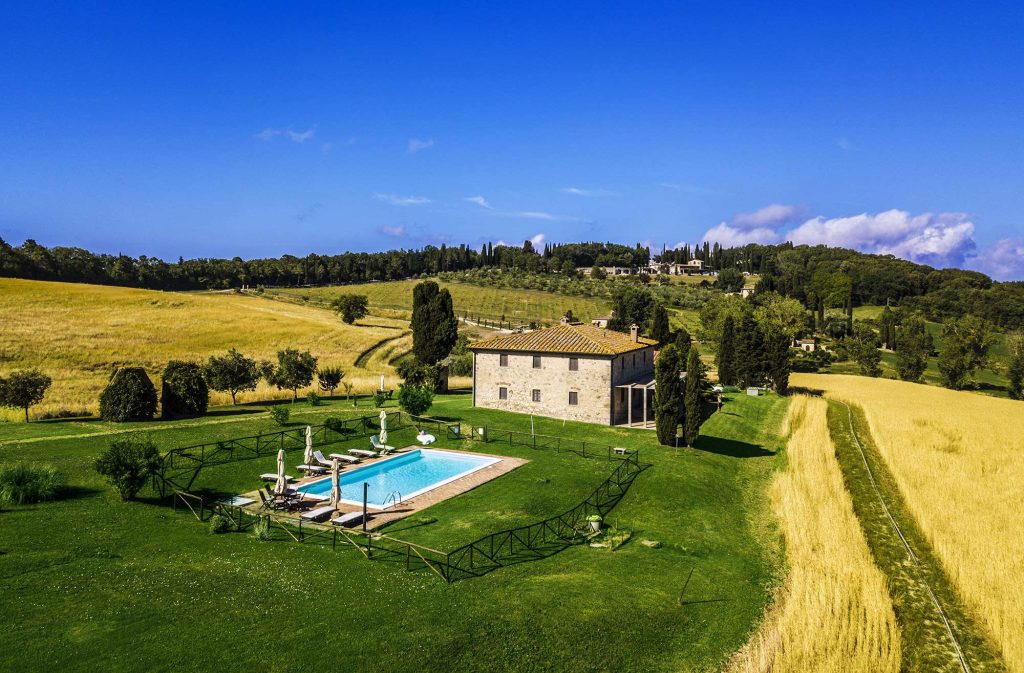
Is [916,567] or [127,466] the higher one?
[127,466]

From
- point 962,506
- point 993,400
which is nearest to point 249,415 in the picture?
point 962,506

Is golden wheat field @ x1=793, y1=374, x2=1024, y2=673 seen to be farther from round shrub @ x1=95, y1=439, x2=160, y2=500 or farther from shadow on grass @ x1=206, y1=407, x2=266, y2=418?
shadow on grass @ x1=206, y1=407, x2=266, y2=418

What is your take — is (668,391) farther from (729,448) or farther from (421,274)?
(421,274)

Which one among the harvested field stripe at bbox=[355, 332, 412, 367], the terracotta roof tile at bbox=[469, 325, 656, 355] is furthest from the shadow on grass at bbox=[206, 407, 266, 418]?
the harvested field stripe at bbox=[355, 332, 412, 367]

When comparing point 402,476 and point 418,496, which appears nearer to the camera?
point 418,496

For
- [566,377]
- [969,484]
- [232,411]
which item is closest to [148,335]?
[232,411]

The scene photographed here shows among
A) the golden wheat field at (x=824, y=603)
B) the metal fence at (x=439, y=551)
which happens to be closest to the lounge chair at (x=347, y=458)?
the metal fence at (x=439, y=551)

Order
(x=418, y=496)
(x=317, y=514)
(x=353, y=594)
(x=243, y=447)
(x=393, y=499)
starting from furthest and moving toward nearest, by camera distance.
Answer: (x=243, y=447), (x=418, y=496), (x=393, y=499), (x=317, y=514), (x=353, y=594)
